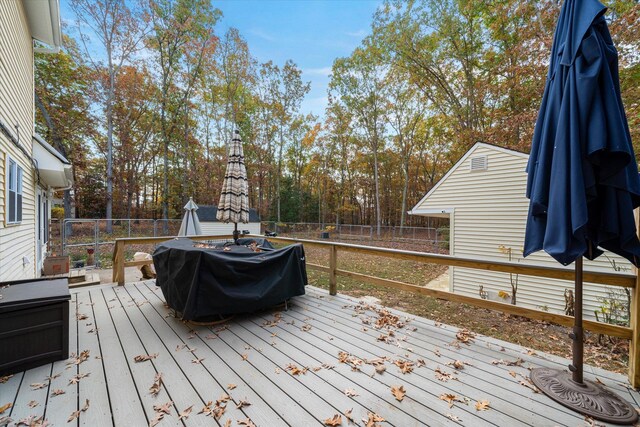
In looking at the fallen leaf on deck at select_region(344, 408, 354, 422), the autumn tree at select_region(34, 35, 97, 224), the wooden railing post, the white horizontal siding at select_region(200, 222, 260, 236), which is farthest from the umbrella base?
the autumn tree at select_region(34, 35, 97, 224)

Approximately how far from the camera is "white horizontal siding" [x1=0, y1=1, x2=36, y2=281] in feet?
11.0

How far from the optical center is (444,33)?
1171cm

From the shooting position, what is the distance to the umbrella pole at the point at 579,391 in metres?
1.59

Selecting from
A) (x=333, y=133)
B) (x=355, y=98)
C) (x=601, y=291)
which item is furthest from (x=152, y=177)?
(x=601, y=291)

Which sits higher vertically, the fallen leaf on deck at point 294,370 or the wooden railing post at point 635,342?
the wooden railing post at point 635,342

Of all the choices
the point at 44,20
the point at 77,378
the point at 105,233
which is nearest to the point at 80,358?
the point at 77,378

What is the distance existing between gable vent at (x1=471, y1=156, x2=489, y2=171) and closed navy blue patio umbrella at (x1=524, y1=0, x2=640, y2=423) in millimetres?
5751

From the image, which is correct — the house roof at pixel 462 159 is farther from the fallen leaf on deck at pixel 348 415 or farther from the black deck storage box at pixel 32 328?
the black deck storage box at pixel 32 328

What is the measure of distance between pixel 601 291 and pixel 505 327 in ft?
8.17

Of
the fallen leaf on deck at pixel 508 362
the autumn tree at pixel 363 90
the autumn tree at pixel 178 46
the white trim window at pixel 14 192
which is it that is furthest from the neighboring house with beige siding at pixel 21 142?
the autumn tree at pixel 363 90

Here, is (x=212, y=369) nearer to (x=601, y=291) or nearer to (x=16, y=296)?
(x=16, y=296)

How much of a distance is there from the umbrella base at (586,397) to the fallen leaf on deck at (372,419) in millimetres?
1188

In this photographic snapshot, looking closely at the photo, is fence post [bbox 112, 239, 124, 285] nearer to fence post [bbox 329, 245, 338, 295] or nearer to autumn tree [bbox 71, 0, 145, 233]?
fence post [bbox 329, 245, 338, 295]

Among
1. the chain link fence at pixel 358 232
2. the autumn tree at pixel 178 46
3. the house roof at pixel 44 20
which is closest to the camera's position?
the house roof at pixel 44 20
